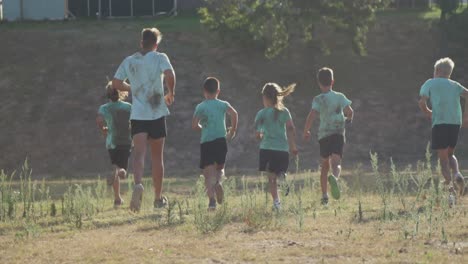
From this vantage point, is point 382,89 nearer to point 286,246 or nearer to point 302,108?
point 302,108

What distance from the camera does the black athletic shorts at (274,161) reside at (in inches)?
551

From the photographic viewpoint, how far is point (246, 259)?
9383 mm

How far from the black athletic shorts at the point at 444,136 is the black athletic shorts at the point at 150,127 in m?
3.27

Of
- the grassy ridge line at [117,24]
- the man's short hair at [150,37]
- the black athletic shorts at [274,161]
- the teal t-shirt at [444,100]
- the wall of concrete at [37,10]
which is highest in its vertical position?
the wall of concrete at [37,10]

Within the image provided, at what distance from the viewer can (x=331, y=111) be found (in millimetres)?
14742

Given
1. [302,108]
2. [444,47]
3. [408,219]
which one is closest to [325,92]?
[408,219]

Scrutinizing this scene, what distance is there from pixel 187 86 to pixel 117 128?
18512 millimetres

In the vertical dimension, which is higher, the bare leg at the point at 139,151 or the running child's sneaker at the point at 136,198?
the bare leg at the point at 139,151

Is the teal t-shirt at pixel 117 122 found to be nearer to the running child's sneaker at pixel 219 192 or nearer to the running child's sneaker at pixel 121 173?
the running child's sneaker at pixel 121 173

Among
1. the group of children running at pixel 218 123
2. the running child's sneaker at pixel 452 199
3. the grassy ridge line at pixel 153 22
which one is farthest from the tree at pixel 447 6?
the running child's sneaker at pixel 452 199

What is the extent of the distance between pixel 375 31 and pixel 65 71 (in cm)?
1070

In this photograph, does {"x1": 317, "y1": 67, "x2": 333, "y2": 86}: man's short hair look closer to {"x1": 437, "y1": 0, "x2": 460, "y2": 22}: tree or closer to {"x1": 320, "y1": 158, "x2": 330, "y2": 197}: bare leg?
{"x1": 320, "y1": 158, "x2": 330, "y2": 197}: bare leg

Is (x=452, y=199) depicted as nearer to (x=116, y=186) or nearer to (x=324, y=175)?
(x=324, y=175)

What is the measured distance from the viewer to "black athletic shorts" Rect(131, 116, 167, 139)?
13281 mm
